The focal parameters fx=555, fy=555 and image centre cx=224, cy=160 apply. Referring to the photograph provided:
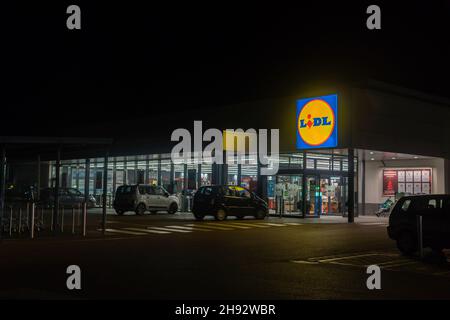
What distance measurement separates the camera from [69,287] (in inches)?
339

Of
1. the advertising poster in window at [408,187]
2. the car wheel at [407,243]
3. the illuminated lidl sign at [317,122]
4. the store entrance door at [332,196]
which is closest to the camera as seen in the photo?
the car wheel at [407,243]

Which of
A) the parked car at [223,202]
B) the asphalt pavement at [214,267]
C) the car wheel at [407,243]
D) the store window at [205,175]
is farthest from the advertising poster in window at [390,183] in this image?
the car wheel at [407,243]

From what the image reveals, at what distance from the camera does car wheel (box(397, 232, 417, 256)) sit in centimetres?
1364

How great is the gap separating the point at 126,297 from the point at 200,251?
601 centimetres

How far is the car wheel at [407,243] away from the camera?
44.8 ft

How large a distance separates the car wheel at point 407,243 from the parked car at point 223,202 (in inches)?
512

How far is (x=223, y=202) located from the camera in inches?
1031

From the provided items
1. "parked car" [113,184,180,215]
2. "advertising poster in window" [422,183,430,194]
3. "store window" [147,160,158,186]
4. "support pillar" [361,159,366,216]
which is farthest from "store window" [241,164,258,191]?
"advertising poster in window" [422,183,430,194]

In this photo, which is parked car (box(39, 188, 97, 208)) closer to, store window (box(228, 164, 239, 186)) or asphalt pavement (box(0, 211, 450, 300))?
store window (box(228, 164, 239, 186))

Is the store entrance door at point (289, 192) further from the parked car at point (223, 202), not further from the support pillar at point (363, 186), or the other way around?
the support pillar at point (363, 186)
